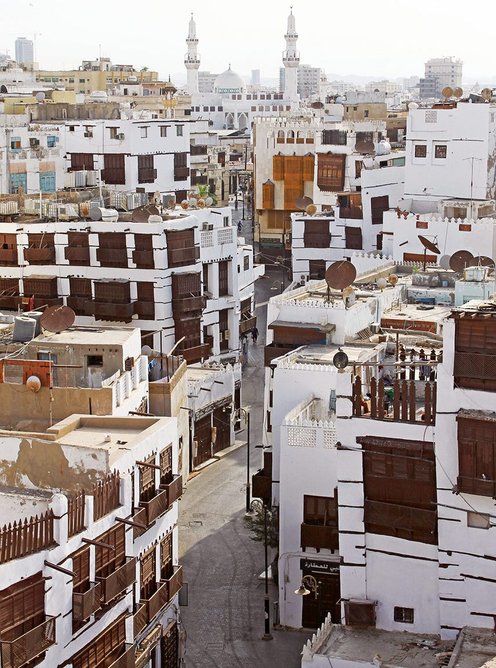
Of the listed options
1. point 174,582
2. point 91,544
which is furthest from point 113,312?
point 91,544

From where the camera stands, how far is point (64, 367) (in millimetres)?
29938

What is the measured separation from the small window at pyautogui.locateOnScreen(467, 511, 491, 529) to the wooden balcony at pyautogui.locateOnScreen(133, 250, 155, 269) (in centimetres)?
2082

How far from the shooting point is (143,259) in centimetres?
4259

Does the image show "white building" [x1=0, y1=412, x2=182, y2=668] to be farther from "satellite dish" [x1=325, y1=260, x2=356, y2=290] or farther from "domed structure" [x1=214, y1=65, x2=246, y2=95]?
"domed structure" [x1=214, y1=65, x2=246, y2=95]

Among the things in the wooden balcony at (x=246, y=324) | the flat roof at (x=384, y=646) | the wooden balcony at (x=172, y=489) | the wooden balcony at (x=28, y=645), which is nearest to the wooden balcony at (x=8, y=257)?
the wooden balcony at (x=246, y=324)

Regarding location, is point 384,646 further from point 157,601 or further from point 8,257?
point 8,257

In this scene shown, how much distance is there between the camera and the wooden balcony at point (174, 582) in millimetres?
26359

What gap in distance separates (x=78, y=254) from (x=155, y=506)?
1895 cm

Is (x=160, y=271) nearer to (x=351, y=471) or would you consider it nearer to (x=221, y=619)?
(x=221, y=619)

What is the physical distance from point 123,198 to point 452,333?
27.4 m

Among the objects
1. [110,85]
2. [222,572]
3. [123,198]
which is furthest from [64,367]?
[110,85]

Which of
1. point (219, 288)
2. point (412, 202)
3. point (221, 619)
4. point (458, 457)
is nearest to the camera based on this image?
point (458, 457)

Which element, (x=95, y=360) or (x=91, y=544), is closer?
(x=91, y=544)

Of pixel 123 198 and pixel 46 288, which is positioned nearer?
pixel 46 288
